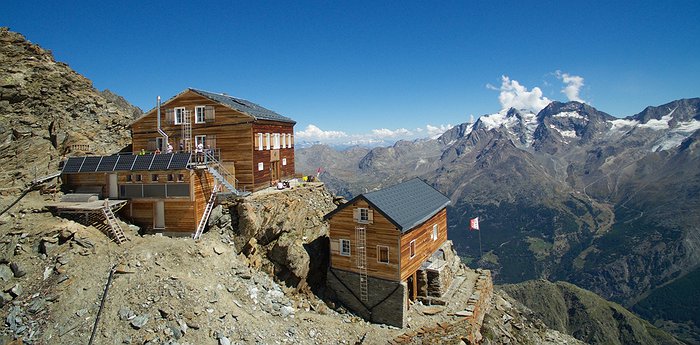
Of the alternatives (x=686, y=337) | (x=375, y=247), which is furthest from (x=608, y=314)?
(x=375, y=247)

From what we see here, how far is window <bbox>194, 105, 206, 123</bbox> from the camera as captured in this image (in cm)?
3997

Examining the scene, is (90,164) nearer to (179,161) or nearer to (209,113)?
(179,161)

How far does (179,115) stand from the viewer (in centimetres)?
4084

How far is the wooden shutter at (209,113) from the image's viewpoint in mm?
39531

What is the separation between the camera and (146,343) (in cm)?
2147

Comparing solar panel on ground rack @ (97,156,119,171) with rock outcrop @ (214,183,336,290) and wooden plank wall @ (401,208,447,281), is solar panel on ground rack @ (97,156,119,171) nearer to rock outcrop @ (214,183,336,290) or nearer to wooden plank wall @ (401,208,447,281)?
rock outcrop @ (214,183,336,290)

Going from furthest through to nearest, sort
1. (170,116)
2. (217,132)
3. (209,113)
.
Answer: (170,116)
(209,113)
(217,132)

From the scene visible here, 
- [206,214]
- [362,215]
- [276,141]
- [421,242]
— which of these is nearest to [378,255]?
[362,215]

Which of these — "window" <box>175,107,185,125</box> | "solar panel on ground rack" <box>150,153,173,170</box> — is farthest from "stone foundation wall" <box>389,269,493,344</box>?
"window" <box>175,107,185,125</box>

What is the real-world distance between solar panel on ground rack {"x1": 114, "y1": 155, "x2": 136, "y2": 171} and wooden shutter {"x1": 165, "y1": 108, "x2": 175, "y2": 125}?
7.89 meters

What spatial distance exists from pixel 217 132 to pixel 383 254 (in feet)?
66.5

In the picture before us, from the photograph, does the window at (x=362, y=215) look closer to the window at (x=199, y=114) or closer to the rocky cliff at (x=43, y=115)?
the window at (x=199, y=114)

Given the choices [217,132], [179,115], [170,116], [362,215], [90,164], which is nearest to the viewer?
[90,164]

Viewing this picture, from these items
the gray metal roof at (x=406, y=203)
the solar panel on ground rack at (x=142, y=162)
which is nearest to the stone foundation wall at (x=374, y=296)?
the gray metal roof at (x=406, y=203)
